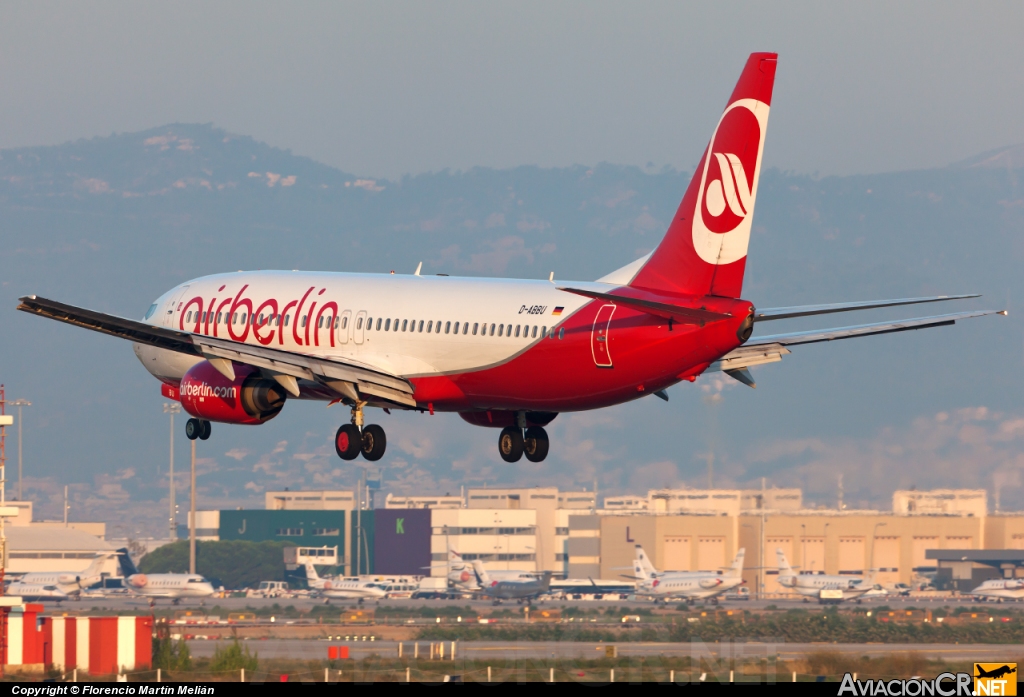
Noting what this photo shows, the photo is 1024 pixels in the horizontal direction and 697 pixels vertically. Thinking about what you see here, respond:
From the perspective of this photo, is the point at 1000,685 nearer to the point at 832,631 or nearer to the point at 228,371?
the point at 228,371

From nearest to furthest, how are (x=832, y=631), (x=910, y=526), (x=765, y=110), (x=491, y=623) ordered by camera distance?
1. (x=765, y=110)
2. (x=832, y=631)
3. (x=491, y=623)
4. (x=910, y=526)

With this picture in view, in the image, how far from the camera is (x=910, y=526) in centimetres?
17762

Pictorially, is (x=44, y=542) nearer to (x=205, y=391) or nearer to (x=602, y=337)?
(x=205, y=391)

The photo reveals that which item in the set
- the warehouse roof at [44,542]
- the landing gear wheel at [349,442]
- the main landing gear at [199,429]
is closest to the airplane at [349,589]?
the warehouse roof at [44,542]

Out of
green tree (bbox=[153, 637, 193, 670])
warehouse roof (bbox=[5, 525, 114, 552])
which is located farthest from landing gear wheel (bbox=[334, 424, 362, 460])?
warehouse roof (bbox=[5, 525, 114, 552])

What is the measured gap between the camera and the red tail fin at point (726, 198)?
155 feet

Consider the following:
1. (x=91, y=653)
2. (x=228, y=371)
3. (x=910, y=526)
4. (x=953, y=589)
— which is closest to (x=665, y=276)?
(x=228, y=371)

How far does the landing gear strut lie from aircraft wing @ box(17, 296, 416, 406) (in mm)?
3868

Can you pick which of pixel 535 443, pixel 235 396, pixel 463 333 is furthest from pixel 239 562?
pixel 463 333

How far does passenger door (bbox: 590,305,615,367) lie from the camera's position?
50062mm

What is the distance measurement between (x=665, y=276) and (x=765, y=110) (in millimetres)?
5488

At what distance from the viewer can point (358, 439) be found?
5725cm

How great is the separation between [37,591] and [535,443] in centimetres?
10450

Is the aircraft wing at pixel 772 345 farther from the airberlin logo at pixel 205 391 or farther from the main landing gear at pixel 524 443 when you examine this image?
the airberlin logo at pixel 205 391
